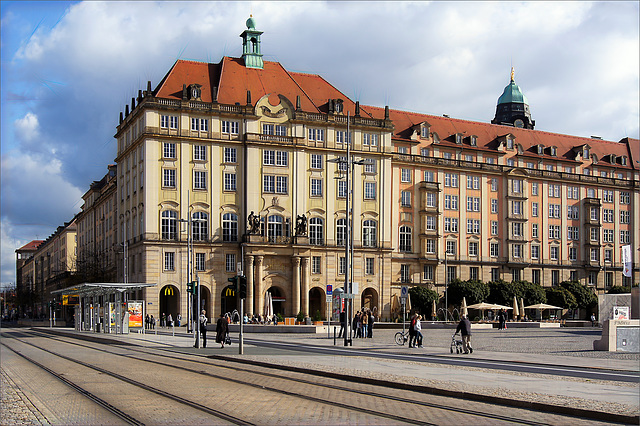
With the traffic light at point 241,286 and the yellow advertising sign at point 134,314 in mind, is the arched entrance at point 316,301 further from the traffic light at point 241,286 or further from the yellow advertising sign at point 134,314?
the traffic light at point 241,286

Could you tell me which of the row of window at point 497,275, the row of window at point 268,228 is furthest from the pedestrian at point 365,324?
the row of window at point 497,275

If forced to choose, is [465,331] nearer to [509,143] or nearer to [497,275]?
[497,275]

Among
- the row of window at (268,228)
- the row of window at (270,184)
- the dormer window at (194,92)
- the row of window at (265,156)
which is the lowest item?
the row of window at (268,228)

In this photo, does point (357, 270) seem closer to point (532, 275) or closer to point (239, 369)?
point (532, 275)

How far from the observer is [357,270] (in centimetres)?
8456

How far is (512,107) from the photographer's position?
124375 millimetres

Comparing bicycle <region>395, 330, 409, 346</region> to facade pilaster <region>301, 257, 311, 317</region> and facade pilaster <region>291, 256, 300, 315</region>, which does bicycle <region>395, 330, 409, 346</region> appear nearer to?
facade pilaster <region>291, 256, 300, 315</region>

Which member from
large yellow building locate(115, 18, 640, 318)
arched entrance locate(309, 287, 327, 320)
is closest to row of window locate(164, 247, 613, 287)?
large yellow building locate(115, 18, 640, 318)

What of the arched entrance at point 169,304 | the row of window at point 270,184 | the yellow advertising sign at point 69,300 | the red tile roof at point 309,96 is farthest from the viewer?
the red tile roof at point 309,96

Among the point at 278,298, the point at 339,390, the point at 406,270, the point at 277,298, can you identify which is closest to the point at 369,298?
the point at 406,270

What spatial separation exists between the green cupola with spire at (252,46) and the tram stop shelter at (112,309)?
3720 centimetres

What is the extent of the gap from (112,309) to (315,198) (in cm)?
2982

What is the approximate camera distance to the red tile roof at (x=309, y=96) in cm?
8462

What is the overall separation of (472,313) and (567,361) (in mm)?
60652
